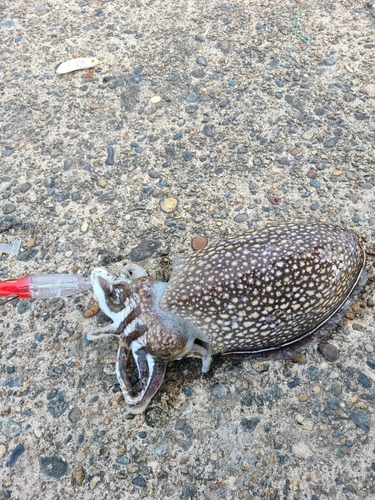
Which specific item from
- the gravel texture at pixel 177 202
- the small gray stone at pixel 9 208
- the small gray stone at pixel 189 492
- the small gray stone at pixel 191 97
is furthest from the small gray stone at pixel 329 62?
the small gray stone at pixel 189 492

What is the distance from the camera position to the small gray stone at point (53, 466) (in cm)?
255

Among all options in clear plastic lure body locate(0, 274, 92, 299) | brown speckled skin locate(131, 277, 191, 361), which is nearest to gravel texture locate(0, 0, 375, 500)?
clear plastic lure body locate(0, 274, 92, 299)

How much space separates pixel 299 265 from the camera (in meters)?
2.43

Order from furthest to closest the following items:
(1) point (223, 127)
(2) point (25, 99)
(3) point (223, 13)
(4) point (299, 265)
Result: (3) point (223, 13)
(2) point (25, 99)
(1) point (223, 127)
(4) point (299, 265)

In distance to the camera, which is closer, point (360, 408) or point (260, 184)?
point (360, 408)

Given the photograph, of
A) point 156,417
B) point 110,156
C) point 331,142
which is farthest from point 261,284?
point 110,156

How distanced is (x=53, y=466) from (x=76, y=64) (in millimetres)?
3386

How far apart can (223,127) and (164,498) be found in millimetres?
2725

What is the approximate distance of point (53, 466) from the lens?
101 inches

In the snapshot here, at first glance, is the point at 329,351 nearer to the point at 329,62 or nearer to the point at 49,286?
the point at 49,286

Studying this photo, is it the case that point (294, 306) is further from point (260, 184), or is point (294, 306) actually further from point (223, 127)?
point (223, 127)

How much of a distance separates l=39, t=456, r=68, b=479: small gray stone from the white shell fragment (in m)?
3.27

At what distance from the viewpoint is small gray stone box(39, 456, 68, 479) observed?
255 centimetres

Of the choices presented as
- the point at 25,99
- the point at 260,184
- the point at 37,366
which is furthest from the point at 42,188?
the point at 260,184
